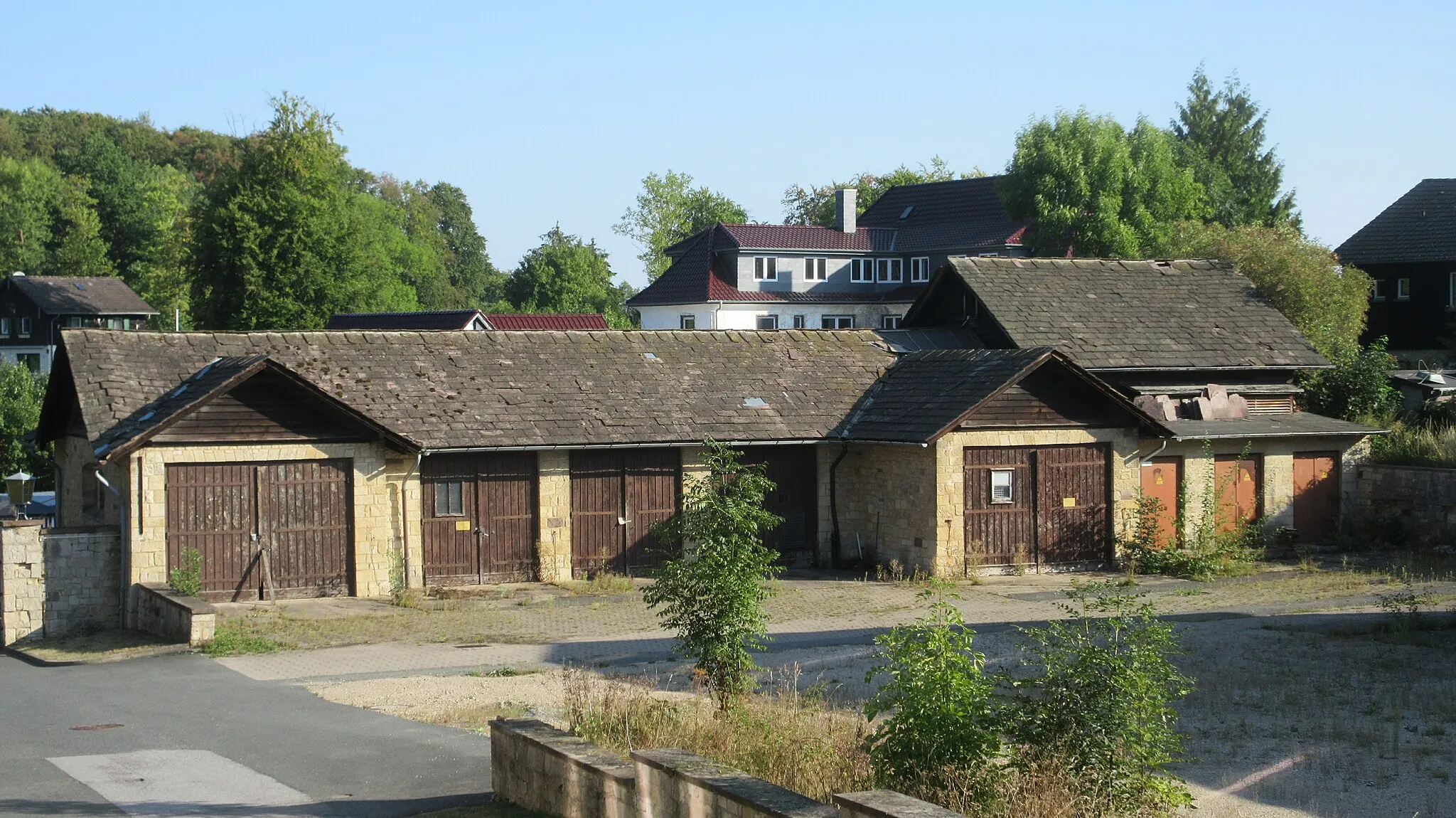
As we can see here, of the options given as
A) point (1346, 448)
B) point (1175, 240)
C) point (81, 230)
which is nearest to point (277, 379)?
point (1346, 448)

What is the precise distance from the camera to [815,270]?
226 ft

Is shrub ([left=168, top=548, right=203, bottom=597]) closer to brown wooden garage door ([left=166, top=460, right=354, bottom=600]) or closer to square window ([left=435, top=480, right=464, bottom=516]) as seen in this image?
brown wooden garage door ([left=166, top=460, right=354, bottom=600])

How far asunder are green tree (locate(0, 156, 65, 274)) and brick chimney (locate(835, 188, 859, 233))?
51.3 meters

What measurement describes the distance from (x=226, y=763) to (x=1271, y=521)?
22.4 metres

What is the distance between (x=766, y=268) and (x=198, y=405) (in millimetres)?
47079

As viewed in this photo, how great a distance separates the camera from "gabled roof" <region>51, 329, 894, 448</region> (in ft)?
81.7

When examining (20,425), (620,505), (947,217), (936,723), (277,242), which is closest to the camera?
(936,723)

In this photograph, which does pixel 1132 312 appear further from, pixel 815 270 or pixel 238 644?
pixel 815 270

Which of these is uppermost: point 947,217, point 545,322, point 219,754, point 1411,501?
point 947,217

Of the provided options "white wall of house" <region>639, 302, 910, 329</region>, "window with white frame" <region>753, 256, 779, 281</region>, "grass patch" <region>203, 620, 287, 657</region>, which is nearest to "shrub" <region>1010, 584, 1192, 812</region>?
"grass patch" <region>203, 620, 287, 657</region>

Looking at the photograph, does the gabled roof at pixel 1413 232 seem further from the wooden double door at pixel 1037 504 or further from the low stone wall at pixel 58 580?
the low stone wall at pixel 58 580

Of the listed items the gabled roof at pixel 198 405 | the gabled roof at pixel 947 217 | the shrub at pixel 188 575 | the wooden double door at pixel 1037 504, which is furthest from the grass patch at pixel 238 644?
the gabled roof at pixel 947 217

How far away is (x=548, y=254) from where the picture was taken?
93375 millimetres

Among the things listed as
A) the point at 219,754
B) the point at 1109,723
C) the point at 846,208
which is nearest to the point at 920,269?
the point at 846,208
